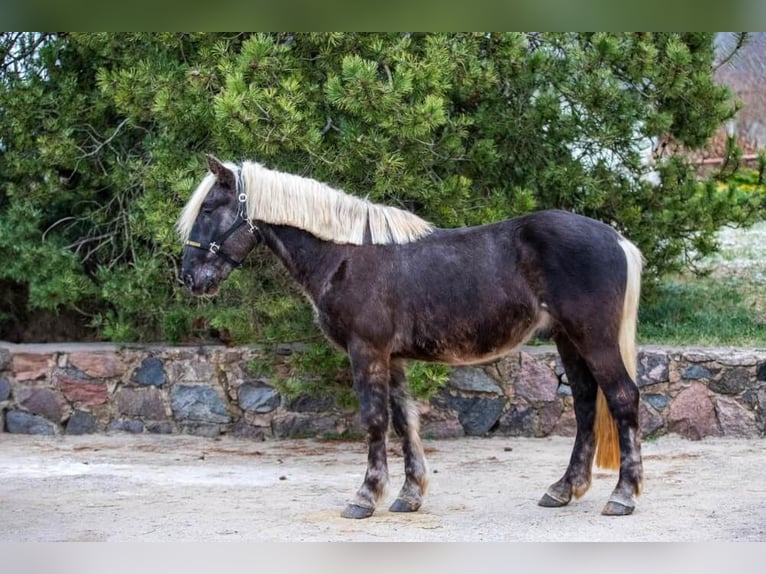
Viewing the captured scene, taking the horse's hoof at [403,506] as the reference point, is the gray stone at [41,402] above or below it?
above

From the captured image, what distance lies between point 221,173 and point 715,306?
561 centimetres

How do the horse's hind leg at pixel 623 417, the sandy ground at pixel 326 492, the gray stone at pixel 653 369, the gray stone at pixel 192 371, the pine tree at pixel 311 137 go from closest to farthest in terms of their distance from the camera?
the sandy ground at pixel 326 492
the horse's hind leg at pixel 623 417
the pine tree at pixel 311 137
the gray stone at pixel 653 369
the gray stone at pixel 192 371

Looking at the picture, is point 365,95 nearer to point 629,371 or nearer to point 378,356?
point 378,356

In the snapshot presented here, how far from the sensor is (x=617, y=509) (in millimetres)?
5492

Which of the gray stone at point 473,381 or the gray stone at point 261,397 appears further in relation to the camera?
the gray stone at point 261,397

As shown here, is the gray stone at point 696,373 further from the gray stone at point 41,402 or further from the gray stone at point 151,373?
the gray stone at point 41,402

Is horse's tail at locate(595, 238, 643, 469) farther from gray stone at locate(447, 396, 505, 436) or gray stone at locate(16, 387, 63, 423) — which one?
gray stone at locate(16, 387, 63, 423)

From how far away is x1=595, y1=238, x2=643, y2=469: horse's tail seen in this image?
5.45 m

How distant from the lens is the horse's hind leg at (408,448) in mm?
5766

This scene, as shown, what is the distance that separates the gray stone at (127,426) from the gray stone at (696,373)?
441 centimetres

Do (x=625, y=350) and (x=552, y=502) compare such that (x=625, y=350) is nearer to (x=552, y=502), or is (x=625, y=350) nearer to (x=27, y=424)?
(x=552, y=502)

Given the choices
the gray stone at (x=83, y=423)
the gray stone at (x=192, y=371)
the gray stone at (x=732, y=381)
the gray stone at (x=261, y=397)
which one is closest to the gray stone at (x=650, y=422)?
the gray stone at (x=732, y=381)

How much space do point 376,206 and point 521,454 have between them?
2.62 m

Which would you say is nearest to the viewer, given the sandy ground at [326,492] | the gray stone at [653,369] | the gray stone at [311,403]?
the sandy ground at [326,492]
